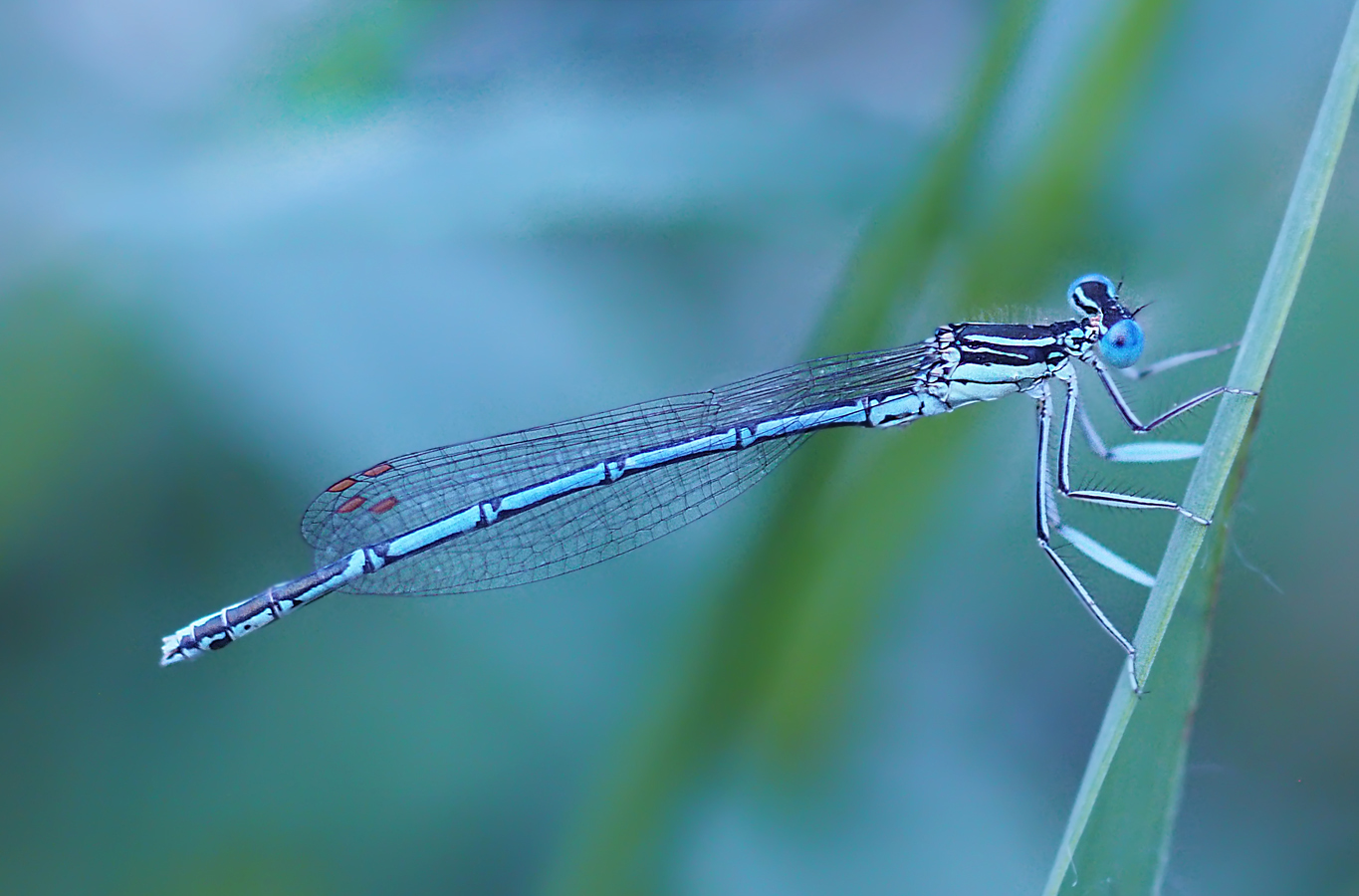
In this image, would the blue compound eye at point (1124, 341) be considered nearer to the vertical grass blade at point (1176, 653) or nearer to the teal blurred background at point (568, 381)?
the teal blurred background at point (568, 381)

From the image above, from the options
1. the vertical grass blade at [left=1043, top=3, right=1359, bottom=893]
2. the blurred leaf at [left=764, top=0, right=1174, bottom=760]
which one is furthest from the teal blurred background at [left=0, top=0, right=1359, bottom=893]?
the vertical grass blade at [left=1043, top=3, right=1359, bottom=893]

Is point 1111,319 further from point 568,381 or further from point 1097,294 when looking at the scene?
point 568,381

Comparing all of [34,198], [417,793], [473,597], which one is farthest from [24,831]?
[34,198]

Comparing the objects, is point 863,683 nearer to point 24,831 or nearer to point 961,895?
point 961,895

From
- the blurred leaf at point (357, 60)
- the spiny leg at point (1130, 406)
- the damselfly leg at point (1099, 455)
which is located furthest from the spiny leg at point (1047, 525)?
the blurred leaf at point (357, 60)

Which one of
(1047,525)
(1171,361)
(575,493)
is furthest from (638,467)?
(1171,361)

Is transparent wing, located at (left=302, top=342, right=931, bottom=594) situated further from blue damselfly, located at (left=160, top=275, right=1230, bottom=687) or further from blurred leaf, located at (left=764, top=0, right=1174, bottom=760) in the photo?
blurred leaf, located at (left=764, top=0, right=1174, bottom=760)
